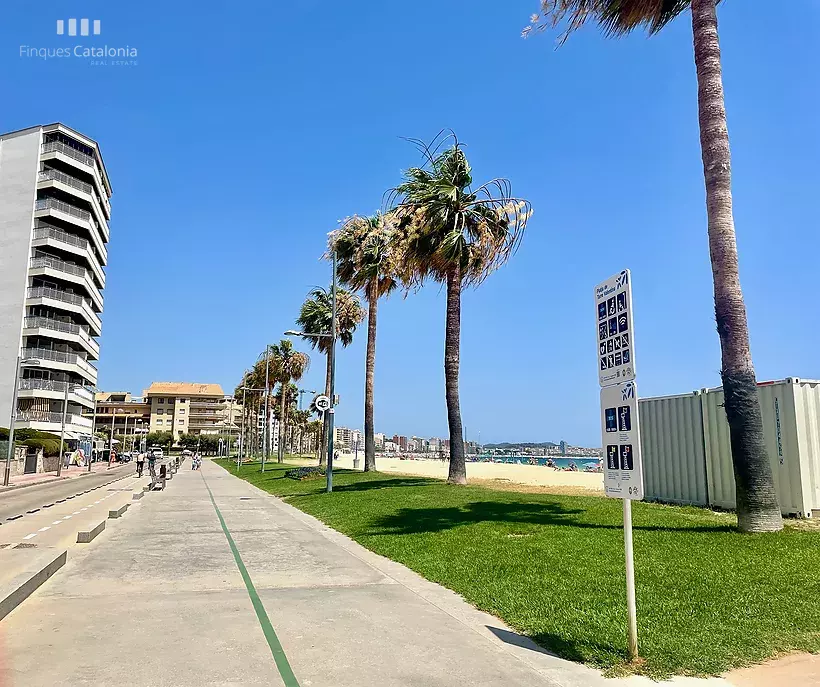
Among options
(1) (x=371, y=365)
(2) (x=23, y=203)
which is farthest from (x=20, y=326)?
(1) (x=371, y=365)

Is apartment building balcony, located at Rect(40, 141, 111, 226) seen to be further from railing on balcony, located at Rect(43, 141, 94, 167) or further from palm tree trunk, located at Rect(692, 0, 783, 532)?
palm tree trunk, located at Rect(692, 0, 783, 532)

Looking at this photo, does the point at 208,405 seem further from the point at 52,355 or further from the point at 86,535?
the point at 86,535

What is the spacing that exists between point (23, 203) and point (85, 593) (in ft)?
219

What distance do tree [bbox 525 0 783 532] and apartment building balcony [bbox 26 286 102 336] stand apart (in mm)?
62012

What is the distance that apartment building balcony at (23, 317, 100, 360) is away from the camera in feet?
205

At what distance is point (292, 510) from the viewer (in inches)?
851

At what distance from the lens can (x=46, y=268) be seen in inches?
2491

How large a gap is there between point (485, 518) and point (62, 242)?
62962mm

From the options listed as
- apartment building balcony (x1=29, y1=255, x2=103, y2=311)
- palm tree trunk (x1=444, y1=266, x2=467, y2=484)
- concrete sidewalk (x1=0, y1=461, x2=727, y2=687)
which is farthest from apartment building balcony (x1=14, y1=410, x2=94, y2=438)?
concrete sidewalk (x1=0, y1=461, x2=727, y2=687)

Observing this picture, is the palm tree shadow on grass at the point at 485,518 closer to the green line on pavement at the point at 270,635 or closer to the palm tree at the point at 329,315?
the green line on pavement at the point at 270,635

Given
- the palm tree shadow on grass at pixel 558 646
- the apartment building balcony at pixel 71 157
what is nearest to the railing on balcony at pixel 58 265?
the apartment building balcony at pixel 71 157

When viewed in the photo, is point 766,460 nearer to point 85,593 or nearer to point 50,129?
point 85,593

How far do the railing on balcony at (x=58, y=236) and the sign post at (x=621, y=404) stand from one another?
2700 inches

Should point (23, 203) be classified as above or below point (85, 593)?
above
